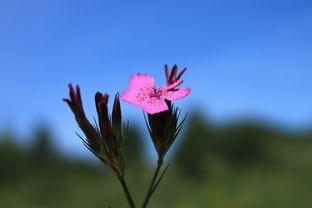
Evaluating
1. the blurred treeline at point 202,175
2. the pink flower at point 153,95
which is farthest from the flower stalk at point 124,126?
the blurred treeline at point 202,175

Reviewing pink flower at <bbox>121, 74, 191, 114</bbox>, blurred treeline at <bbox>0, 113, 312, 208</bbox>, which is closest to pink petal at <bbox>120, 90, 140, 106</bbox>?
pink flower at <bbox>121, 74, 191, 114</bbox>

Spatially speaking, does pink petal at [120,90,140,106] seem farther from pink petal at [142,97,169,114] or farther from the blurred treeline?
the blurred treeline

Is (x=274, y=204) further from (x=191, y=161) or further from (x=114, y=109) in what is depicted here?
(x=114, y=109)

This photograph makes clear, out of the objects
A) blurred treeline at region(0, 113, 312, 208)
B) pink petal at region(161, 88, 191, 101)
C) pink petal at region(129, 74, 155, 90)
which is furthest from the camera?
blurred treeline at region(0, 113, 312, 208)

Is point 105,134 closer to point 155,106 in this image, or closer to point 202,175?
point 155,106

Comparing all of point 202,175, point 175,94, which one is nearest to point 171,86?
point 175,94

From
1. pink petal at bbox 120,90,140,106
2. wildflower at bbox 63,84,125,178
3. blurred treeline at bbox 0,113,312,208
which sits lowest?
blurred treeline at bbox 0,113,312,208
